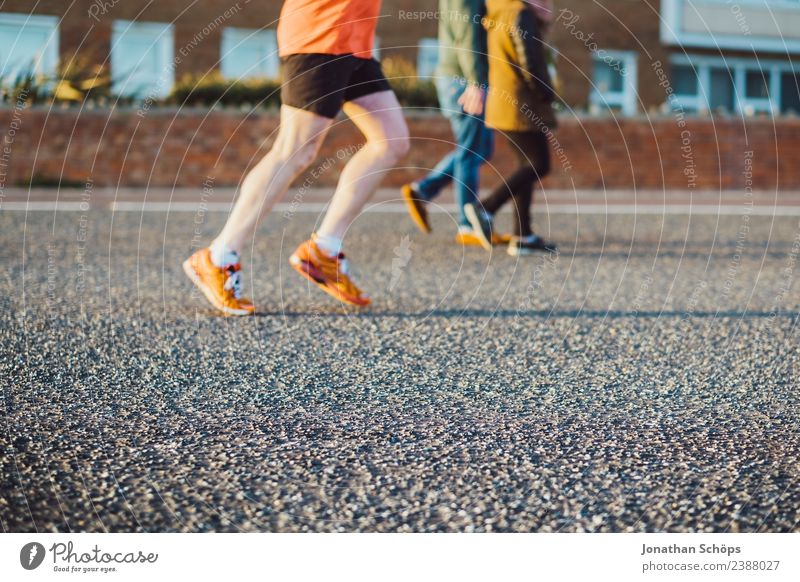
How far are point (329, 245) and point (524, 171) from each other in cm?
215

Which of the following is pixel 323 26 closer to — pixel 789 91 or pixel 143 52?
pixel 143 52

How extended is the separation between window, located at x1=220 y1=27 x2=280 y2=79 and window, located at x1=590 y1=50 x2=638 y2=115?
6.39 metres

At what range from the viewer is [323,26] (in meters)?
4.11

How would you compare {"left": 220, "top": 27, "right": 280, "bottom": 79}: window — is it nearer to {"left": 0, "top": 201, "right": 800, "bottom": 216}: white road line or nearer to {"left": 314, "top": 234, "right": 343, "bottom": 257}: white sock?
{"left": 0, "top": 201, "right": 800, "bottom": 216}: white road line

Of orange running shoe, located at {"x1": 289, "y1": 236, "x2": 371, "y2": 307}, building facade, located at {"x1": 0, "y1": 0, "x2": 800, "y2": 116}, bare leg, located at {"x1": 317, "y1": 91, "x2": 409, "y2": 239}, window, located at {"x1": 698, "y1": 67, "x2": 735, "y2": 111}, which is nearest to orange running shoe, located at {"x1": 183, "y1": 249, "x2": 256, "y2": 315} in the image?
orange running shoe, located at {"x1": 289, "y1": 236, "x2": 371, "y2": 307}

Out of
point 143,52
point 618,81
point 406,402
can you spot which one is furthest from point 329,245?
point 618,81

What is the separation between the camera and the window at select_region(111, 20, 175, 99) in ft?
62.0

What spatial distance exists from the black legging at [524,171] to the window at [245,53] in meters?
14.0

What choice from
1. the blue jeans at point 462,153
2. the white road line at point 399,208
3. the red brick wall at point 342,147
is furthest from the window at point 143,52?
the blue jeans at point 462,153

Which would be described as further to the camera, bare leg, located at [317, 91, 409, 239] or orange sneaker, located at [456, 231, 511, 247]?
orange sneaker, located at [456, 231, 511, 247]

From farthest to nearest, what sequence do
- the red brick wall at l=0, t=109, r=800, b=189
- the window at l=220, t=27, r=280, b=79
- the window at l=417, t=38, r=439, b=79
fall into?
the window at l=417, t=38, r=439, b=79, the window at l=220, t=27, r=280, b=79, the red brick wall at l=0, t=109, r=800, b=189

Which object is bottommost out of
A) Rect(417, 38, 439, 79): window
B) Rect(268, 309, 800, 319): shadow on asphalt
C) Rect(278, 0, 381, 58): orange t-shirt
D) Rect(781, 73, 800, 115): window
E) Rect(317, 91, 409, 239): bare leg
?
Rect(781, 73, 800, 115): window

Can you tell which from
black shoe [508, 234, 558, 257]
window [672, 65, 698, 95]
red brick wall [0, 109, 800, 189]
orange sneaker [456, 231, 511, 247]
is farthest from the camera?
window [672, 65, 698, 95]

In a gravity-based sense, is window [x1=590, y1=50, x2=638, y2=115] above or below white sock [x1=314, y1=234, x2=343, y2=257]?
below
